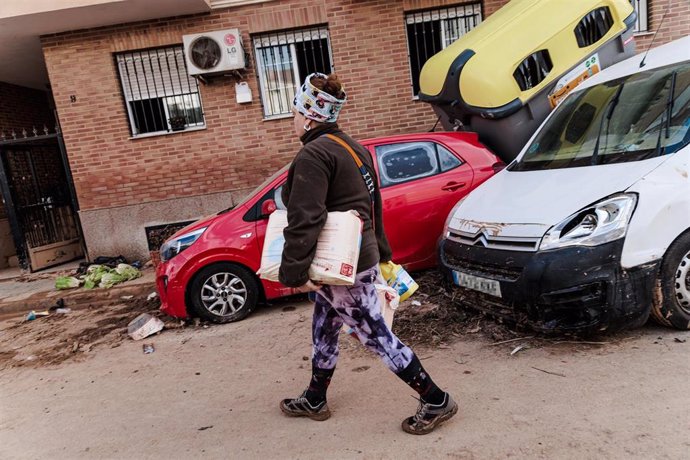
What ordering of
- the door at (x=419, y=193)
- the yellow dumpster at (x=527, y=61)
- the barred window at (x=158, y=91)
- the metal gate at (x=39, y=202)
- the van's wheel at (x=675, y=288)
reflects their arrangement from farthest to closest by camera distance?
1. the metal gate at (x=39, y=202)
2. the barred window at (x=158, y=91)
3. the yellow dumpster at (x=527, y=61)
4. the door at (x=419, y=193)
5. the van's wheel at (x=675, y=288)

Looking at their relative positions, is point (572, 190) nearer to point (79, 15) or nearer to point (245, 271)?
point (245, 271)

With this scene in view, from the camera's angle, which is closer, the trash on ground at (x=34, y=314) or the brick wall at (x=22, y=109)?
the trash on ground at (x=34, y=314)

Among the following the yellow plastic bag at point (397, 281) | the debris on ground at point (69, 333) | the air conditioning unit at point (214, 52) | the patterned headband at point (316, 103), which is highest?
the air conditioning unit at point (214, 52)

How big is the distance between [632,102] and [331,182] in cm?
286

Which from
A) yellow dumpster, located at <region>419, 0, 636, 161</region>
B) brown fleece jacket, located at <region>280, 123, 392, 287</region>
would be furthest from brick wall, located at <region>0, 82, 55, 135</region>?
brown fleece jacket, located at <region>280, 123, 392, 287</region>

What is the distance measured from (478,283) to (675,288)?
126 centimetres

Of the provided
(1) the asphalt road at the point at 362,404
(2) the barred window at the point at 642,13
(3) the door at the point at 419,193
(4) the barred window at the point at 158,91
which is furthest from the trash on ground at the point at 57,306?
(2) the barred window at the point at 642,13

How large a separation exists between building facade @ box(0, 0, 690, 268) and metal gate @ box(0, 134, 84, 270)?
0.93 metres

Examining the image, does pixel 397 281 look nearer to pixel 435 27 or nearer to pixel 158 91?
pixel 435 27

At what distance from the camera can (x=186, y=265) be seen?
4590mm

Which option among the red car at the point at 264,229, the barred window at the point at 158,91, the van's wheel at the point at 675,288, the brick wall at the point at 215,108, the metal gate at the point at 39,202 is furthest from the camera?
the metal gate at the point at 39,202

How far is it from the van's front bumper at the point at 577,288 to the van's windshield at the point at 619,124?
→ 85 centimetres

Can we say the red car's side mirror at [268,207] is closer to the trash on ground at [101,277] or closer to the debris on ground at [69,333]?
the debris on ground at [69,333]

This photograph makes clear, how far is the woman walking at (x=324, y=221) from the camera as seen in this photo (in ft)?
7.42
